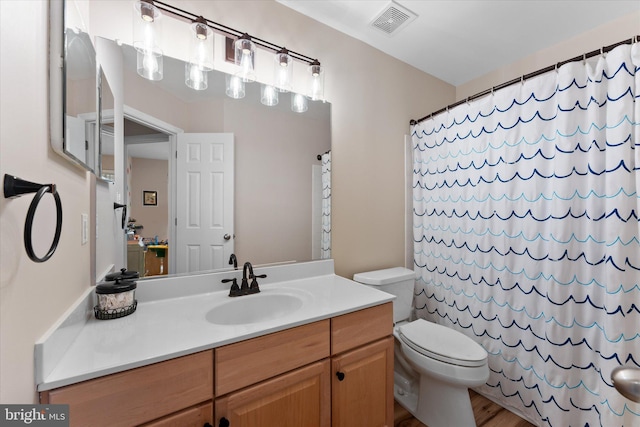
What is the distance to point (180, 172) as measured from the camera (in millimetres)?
1344

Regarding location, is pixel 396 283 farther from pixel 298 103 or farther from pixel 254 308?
pixel 298 103

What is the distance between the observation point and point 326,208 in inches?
69.7

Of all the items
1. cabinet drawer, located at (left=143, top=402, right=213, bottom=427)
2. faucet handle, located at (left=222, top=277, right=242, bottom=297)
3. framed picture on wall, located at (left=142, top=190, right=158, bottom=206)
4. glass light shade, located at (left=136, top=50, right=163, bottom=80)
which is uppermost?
glass light shade, located at (left=136, top=50, right=163, bottom=80)

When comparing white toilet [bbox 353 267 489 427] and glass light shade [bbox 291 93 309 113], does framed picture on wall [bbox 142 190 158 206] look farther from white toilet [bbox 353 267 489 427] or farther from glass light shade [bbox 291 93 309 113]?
white toilet [bbox 353 267 489 427]

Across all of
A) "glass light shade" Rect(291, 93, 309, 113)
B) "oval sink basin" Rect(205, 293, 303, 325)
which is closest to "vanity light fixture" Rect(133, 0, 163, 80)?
"glass light shade" Rect(291, 93, 309, 113)

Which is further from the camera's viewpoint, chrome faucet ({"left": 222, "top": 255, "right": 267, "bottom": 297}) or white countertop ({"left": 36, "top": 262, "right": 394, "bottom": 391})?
chrome faucet ({"left": 222, "top": 255, "right": 267, "bottom": 297})

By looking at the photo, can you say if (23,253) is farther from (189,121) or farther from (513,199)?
(513,199)

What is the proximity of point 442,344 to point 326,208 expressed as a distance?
3.49 feet

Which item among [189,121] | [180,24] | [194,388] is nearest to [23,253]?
[194,388]

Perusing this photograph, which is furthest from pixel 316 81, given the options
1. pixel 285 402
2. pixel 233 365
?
pixel 285 402

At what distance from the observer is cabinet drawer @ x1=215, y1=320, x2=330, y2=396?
878mm

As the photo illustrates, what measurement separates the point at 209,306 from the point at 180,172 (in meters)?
0.69

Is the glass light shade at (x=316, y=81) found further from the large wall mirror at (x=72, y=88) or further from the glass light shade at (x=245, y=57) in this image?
the large wall mirror at (x=72, y=88)

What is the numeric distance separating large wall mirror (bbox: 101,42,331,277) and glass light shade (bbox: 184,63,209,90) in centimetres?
2
